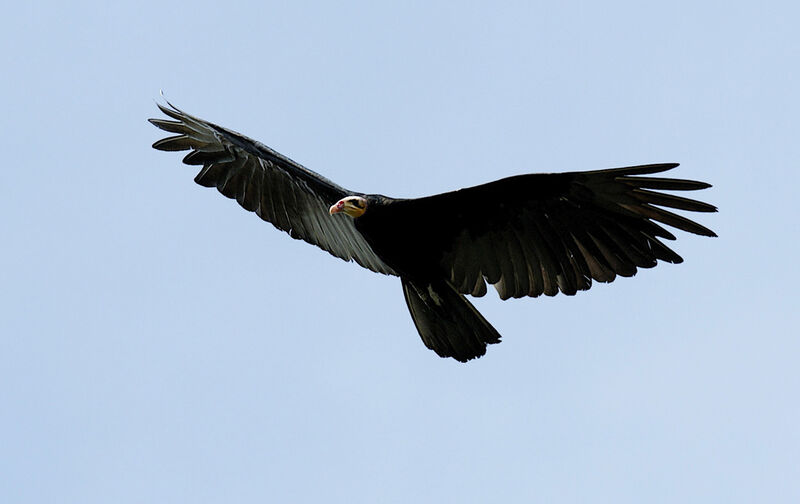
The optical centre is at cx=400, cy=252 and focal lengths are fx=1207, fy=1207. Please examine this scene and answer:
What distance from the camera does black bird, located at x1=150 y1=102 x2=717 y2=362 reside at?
8.27 metres

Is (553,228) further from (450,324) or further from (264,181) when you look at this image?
(264,181)

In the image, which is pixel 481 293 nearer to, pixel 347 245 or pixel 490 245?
pixel 490 245

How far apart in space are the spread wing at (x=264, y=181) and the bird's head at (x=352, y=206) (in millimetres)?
675

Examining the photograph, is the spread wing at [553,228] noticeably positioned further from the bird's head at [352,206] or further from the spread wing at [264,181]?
the spread wing at [264,181]

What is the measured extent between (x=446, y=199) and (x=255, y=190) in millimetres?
2306

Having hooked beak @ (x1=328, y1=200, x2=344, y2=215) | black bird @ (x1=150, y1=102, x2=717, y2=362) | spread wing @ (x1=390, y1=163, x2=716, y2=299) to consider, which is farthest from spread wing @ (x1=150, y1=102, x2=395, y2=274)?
spread wing @ (x1=390, y1=163, x2=716, y2=299)

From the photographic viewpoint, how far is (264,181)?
10.1 meters

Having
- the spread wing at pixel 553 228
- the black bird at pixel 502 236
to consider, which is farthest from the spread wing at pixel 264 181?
the spread wing at pixel 553 228

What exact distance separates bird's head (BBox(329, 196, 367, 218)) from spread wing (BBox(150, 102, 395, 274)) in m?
0.68

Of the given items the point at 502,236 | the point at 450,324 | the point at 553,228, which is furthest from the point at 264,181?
the point at 553,228

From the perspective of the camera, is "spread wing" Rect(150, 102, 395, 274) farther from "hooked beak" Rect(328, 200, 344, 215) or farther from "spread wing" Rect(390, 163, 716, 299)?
"spread wing" Rect(390, 163, 716, 299)

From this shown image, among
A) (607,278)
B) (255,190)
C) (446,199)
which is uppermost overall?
(255,190)

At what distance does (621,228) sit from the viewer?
27.5 ft

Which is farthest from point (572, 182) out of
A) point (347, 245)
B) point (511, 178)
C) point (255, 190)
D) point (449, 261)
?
point (255, 190)
